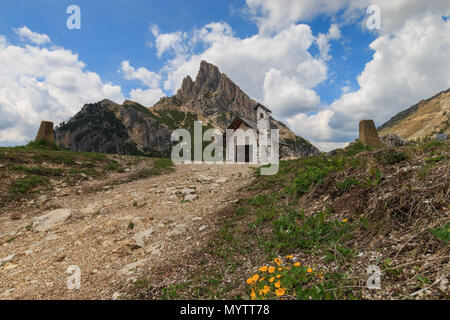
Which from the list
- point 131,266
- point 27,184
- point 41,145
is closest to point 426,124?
point 131,266

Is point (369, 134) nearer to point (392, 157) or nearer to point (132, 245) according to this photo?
point (392, 157)

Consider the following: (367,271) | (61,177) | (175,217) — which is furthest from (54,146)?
(367,271)

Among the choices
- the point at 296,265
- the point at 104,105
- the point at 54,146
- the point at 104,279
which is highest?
the point at 104,105

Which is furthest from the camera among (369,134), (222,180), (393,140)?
(369,134)

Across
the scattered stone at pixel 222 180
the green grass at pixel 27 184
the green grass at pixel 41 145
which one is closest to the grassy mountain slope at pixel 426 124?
the scattered stone at pixel 222 180

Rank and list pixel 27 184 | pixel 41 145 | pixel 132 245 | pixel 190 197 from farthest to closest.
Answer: pixel 41 145 < pixel 27 184 < pixel 190 197 < pixel 132 245

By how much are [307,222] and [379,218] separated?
1.48 metres

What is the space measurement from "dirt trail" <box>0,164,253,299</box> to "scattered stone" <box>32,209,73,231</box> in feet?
0.11

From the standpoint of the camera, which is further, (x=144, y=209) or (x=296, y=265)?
(x=144, y=209)

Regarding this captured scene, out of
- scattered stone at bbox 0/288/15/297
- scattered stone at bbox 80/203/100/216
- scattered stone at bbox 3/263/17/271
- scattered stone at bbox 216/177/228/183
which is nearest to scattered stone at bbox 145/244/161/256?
scattered stone at bbox 0/288/15/297

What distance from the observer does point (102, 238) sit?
698 cm

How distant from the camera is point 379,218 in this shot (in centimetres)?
416

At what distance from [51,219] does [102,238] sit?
3227 millimetres
